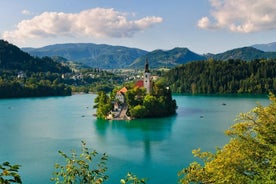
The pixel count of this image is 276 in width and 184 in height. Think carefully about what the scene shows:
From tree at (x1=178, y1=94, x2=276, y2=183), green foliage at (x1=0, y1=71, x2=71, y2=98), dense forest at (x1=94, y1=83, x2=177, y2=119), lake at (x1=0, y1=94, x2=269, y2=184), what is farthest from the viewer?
green foliage at (x1=0, y1=71, x2=71, y2=98)

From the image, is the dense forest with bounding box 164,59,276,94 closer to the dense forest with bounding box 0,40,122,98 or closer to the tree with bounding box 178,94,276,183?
the dense forest with bounding box 0,40,122,98

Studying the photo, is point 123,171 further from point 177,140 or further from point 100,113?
point 100,113

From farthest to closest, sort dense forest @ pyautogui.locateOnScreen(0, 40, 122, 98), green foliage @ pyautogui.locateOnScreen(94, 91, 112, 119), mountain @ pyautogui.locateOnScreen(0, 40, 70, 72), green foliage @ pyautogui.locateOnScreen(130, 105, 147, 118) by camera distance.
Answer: mountain @ pyautogui.locateOnScreen(0, 40, 70, 72) < dense forest @ pyautogui.locateOnScreen(0, 40, 122, 98) < green foliage @ pyautogui.locateOnScreen(94, 91, 112, 119) < green foliage @ pyautogui.locateOnScreen(130, 105, 147, 118)

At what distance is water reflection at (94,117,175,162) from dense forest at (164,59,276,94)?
6312cm

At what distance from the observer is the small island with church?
56.1m

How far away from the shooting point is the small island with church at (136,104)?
5609 centimetres

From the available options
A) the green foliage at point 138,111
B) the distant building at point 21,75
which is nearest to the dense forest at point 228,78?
the distant building at point 21,75

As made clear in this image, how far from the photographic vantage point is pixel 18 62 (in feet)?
533

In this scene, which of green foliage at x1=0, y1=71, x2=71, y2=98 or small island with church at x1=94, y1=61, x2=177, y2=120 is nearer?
small island with church at x1=94, y1=61, x2=177, y2=120

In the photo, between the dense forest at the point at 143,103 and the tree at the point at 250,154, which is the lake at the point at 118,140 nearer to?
the dense forest at the point at 143,103

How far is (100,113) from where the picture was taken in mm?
58375

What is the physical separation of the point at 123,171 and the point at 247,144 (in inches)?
639

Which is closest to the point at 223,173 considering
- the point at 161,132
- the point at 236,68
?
the point at 161,132

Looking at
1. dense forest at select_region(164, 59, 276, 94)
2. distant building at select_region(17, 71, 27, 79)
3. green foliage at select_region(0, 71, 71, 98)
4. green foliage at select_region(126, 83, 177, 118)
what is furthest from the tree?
distant building at select_region(17, 71, 27, 79)
